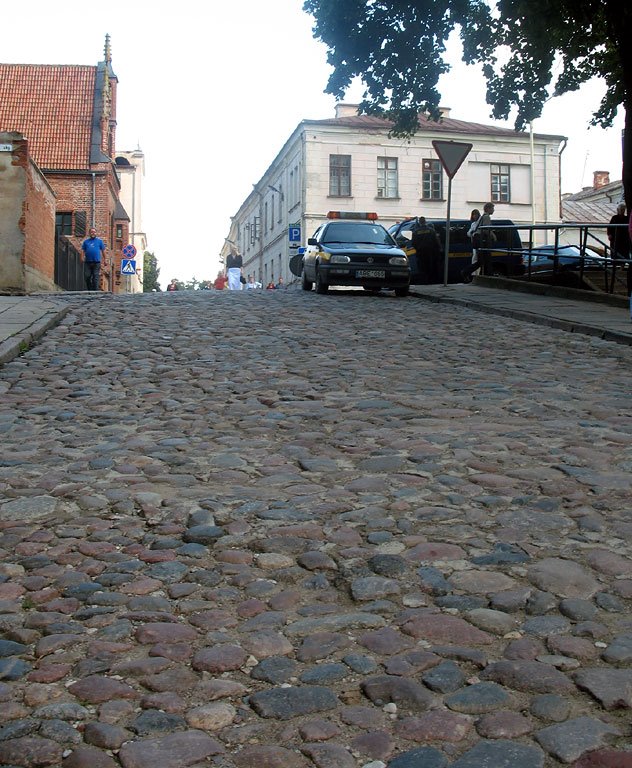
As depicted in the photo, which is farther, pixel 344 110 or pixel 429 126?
pixel 344 110

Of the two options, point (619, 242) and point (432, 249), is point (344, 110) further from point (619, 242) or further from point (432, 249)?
point (619, 242)

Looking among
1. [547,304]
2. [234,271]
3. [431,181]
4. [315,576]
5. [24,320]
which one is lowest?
[315,576]

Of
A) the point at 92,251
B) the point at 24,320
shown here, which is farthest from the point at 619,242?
the point at 92,251

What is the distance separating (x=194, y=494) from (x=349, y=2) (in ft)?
54.4

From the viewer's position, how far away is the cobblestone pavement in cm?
246

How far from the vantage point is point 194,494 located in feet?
15.7

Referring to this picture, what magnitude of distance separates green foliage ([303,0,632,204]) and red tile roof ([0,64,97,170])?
24.2 m

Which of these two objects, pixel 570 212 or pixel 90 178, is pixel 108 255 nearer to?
Result: pixel 90 178

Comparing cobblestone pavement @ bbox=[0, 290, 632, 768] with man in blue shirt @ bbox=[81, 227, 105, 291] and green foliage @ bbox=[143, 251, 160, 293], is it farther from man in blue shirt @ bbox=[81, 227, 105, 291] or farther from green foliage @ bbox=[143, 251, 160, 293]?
green foliage @ bbox=[143, 251, 160, 293]

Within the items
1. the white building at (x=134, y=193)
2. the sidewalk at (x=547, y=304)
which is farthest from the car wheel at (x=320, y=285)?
the white building at (x=134, y=193)

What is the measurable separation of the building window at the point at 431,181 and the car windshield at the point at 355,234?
29.3m

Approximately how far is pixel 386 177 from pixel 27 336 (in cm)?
4108

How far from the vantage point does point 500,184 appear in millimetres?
50281

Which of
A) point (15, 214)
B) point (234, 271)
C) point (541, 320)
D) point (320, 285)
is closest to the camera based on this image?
point (541, 320)
